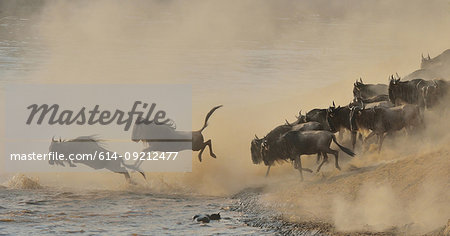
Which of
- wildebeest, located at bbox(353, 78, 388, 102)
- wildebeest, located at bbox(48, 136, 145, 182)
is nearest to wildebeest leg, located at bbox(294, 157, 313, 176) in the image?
wildebeest, located at bbox(48, 136, 145, 182)

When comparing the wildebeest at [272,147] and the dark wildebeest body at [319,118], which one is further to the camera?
the dark wildebeest body at [319,118]

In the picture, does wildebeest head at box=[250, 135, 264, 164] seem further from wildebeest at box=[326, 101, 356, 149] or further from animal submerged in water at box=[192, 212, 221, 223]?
animal submerged in water at box=[192, 212, 221, 223]

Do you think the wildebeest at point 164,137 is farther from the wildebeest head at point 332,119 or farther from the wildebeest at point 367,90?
the wildebeest at point 367,90

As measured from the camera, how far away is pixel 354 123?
23953 mm

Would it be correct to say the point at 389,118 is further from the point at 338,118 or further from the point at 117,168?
the point at 117,168

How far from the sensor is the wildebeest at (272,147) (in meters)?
23.1

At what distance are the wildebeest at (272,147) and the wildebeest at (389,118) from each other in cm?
A: 120

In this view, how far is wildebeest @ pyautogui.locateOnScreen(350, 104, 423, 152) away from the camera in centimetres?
2336

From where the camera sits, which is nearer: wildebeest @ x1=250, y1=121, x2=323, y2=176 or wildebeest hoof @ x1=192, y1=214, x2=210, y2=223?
wildebeest hoof @ x1=192, y1=214, x2=210, y2=223

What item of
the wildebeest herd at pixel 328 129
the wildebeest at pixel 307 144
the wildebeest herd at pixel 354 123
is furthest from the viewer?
the wildebeest herd at pixel 328 129

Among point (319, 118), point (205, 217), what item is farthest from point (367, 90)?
point (205, 217)

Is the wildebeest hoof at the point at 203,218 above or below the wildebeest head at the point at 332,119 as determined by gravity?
below

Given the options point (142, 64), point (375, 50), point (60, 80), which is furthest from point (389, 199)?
point (375, 50)

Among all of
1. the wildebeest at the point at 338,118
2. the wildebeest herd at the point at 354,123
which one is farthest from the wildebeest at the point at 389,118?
the wildebeest at the point at 338,118
